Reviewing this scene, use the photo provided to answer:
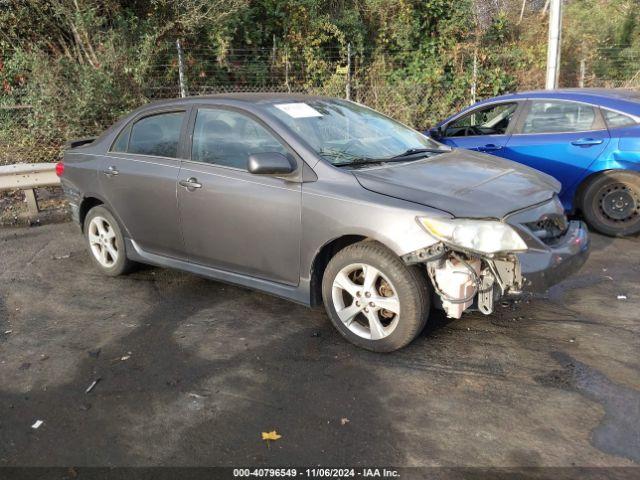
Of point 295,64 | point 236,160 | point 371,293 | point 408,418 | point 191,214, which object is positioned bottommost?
point 408,418

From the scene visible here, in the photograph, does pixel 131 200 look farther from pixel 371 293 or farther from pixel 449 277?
pixel 449 277

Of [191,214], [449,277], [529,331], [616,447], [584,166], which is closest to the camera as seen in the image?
[616,447]

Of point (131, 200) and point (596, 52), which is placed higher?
point (596, 52)

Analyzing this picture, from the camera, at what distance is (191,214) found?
4531mm


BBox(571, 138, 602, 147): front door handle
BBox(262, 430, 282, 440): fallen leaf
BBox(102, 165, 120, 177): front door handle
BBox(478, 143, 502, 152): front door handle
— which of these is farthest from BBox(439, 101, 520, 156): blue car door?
BBox(262, 430, 282, 440): fallen leaf

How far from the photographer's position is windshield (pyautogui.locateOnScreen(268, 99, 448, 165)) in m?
4.15

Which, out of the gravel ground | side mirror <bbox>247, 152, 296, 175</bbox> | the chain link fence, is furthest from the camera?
the chain link fence

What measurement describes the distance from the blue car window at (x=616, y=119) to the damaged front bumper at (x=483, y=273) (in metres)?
3.34

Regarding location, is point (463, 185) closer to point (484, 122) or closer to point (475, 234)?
point (475, 234)

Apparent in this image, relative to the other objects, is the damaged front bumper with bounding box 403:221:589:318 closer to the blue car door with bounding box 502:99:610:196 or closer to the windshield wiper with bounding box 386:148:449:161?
the windshield wiper with bounding box 386:148:449:161

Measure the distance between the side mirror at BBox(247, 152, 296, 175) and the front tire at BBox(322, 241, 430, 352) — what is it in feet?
2.22

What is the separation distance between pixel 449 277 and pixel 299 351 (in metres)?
1.13

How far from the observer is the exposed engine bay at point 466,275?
347cm

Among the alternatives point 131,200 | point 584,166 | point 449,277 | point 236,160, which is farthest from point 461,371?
point 584,166
